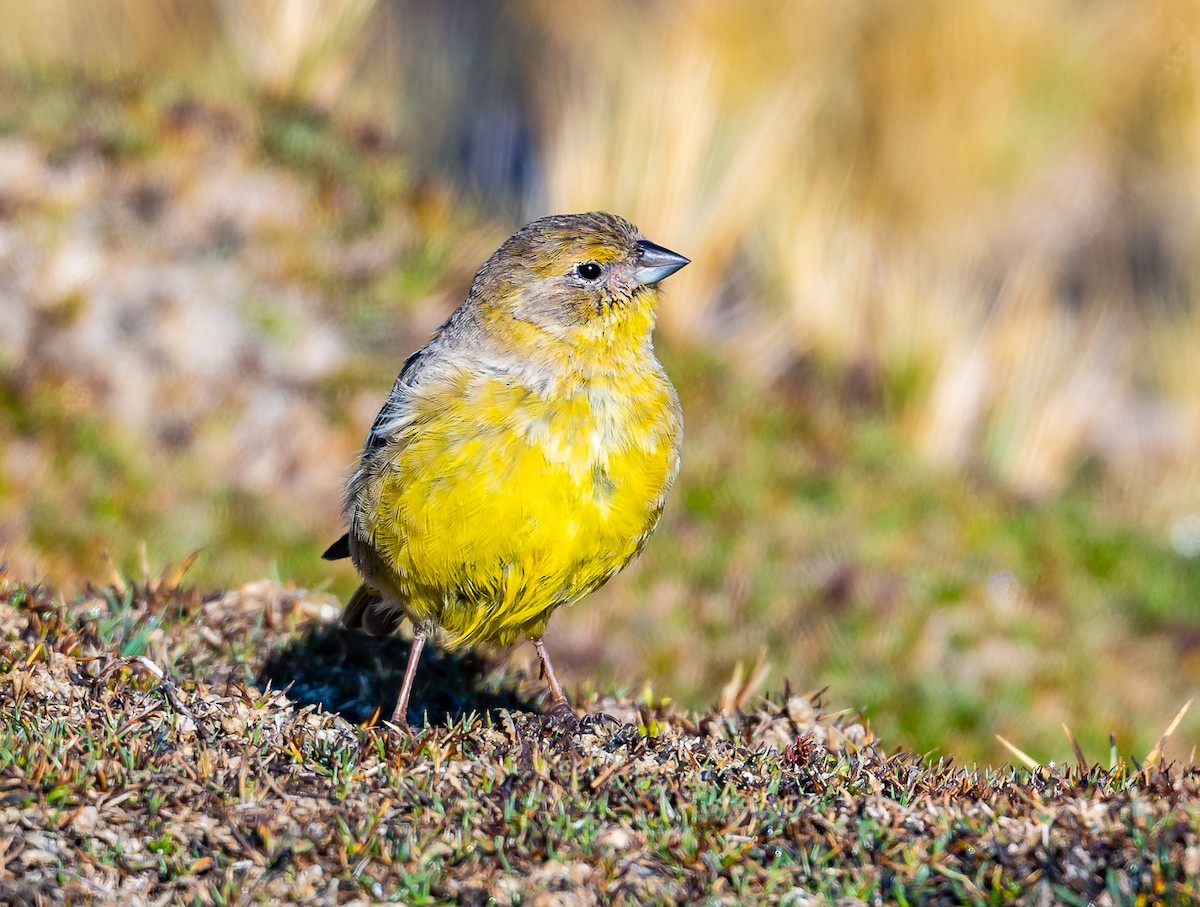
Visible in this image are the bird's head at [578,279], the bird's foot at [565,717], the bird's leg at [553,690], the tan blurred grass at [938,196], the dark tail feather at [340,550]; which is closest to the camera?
the bird's foot at [565,717]

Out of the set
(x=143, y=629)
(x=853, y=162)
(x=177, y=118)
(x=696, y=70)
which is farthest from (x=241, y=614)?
(x=853, y=162)

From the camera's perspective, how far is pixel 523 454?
4.65 meters

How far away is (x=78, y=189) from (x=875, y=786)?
8.07m

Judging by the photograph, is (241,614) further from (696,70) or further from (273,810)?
(696,70)

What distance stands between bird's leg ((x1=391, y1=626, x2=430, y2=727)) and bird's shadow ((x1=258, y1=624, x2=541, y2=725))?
0.17 meters

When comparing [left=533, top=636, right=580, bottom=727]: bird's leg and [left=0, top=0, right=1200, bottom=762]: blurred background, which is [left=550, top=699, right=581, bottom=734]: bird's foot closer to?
[left=533, top=636, right=580, bottom=727]: bird's leg

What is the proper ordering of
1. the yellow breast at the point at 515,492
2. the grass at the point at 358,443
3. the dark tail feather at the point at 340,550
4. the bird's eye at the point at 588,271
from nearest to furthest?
the yellow breast at the point at 515,492
the bird's eye at the point at 588,271
the dark tail feather at the point at 340,550
the grass at the point at 358,443

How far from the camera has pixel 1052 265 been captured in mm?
15609

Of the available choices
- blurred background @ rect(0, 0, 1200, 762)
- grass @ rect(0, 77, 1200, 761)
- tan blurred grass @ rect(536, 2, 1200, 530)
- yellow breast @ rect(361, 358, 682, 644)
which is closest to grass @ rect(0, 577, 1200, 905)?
yellow breast @ rect(361, 358, 682, 644)

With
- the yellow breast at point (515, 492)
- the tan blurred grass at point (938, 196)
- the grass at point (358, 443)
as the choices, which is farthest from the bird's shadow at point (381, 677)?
the tan blurred grass at point (938, 196)

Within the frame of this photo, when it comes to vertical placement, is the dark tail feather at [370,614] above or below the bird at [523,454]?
below

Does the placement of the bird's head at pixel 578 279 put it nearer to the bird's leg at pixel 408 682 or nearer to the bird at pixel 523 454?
the bird at pixel 523 454

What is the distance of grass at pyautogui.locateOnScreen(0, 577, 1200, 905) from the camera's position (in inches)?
135

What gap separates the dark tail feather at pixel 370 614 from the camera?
17.5 ft
